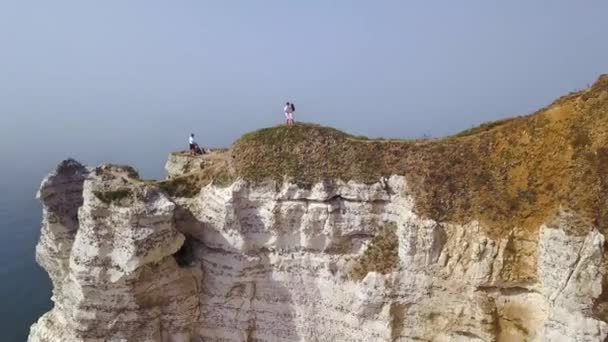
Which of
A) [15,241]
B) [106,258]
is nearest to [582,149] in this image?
[106,258]

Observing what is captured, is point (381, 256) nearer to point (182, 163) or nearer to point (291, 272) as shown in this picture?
Answer: point (291, 272)

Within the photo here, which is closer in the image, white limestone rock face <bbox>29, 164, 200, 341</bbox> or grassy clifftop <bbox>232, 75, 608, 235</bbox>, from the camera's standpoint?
grassy clifftop <bbox>232, 75, 608, 235</bbox>

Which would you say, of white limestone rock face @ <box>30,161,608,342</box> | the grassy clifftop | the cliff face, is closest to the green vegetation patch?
the cliff face

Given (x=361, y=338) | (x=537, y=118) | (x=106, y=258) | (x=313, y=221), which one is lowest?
(x=361, y=338)

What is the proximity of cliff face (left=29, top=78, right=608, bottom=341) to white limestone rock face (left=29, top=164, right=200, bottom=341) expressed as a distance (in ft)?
0.18

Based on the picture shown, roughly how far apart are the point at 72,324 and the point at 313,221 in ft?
33.9

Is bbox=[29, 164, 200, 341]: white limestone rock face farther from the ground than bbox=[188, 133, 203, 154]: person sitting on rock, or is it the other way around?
bbox=[188, 133, 203, 154]: person sitting on rock

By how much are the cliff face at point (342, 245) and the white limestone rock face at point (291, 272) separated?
0.05 meters

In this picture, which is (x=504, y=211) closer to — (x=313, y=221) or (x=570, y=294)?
(x=570, y=294)

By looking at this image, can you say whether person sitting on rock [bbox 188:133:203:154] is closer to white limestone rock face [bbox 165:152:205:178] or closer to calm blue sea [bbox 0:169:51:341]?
white limestone rock face [bbox 165:152:205:178]

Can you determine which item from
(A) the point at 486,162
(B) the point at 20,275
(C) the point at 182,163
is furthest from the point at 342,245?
(B) the point at 20,275

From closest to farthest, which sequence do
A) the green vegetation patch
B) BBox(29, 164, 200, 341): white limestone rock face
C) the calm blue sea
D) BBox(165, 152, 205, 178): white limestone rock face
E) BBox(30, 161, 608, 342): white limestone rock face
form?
BBox(30, 161, 608, 342): white limestone rock face
the green vegetation patch
BBox(29, 164, 200, 341): white limestone rock face
BBox(165, 152, 205, 178): white limestone rock face
the calm blue sea

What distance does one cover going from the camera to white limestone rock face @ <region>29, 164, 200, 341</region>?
18656mm

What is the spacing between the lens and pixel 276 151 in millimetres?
19844
